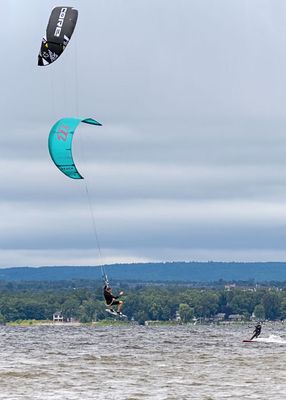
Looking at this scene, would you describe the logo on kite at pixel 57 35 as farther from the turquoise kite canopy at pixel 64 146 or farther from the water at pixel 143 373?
the water at pixel 143 373

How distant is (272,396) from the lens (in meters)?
64.5

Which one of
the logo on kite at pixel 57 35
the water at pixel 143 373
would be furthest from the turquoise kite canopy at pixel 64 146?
the water at pixel 143 373

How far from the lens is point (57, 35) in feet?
221

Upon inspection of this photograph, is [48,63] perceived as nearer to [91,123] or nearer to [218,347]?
[91,123]

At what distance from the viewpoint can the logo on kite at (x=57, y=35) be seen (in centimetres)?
6738

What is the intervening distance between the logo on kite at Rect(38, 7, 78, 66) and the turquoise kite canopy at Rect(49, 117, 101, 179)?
3.03 metres

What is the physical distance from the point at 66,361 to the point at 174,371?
426 inches

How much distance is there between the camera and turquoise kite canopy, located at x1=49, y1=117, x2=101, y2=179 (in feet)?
220

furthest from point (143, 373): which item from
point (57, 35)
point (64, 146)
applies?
point (57, 35)

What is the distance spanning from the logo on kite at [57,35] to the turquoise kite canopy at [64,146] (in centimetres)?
303

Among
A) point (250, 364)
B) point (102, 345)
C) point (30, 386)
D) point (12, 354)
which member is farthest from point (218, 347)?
point (30, 386)

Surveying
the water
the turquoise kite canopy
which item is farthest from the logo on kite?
the water

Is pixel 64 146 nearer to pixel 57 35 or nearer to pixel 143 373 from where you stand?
pixel 57 35

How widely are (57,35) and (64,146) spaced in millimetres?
5032
